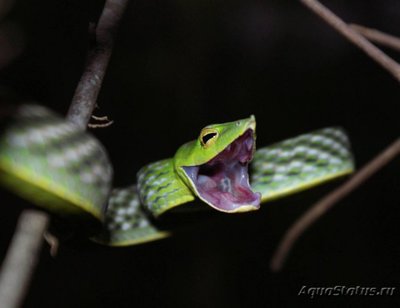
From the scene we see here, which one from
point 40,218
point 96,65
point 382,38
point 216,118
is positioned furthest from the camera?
point 216,118

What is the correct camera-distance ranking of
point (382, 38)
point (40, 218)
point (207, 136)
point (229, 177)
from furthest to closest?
point (229, 177) < point (207, 136) < point (382, 38) < point (40, 218)

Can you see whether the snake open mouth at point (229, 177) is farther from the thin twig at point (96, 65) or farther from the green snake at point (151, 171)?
the thin twig at point (96, 65)

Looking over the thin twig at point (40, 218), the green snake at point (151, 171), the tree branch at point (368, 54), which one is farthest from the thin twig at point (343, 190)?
the thin twig at point (40, 218)

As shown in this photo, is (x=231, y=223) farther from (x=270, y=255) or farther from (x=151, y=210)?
(x=151, y=210)

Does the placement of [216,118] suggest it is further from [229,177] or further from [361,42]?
[361,42]

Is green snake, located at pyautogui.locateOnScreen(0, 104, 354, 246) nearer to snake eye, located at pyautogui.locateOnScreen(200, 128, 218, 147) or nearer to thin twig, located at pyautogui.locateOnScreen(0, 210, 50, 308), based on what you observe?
snake eye, located at pyautogui.locateOnScreen(200, 128, 218, 147)

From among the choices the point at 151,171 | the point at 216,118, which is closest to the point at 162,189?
the point at 151,171
